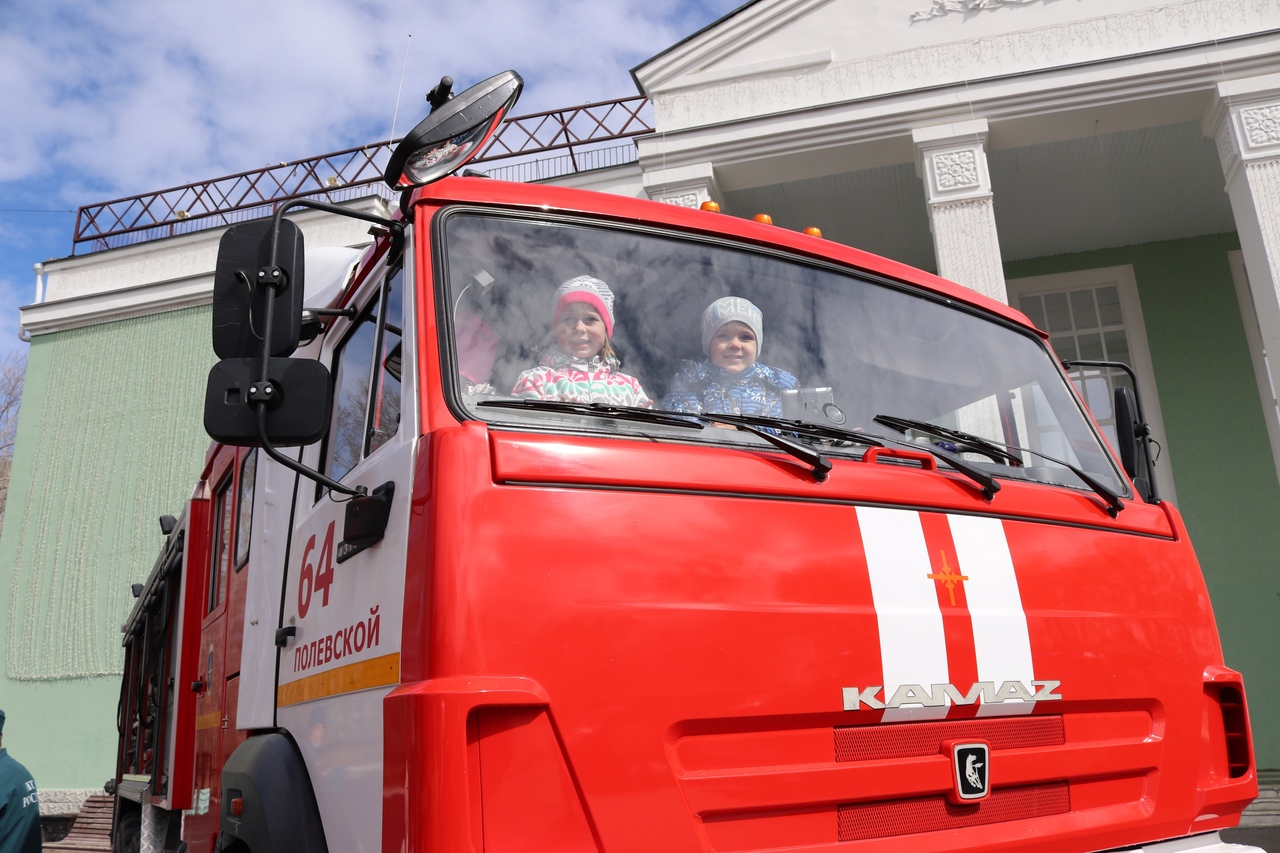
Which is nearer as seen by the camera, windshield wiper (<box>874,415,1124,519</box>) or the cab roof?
the cab roof

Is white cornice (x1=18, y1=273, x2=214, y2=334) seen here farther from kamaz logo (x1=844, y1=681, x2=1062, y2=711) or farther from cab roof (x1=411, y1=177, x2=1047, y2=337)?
kamaz logo (x1=844, y1=681, x2=1062, y2=711)

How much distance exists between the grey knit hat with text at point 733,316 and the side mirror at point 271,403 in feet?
2.94

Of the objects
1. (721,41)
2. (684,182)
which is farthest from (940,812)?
(721,41)

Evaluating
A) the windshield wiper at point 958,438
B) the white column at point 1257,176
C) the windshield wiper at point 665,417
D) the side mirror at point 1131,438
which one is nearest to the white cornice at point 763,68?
the white column at point 1257,176

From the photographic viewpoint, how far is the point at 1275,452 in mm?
10062

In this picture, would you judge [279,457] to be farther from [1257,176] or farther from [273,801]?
[1257,176]

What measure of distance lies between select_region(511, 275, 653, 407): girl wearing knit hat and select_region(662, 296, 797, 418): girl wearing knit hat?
119 mm

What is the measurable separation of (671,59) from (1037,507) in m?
8.00

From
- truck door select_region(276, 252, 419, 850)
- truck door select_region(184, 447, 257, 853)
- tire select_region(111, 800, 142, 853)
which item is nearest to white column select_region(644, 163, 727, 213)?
truck door select_region(184, 447, 257, 853)

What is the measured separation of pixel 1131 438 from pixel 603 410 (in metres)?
1.84

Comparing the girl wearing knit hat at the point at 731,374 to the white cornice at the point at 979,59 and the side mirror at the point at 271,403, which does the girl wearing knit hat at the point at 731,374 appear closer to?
the side mirror at the point at 271,403

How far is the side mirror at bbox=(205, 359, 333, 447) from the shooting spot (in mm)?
1918

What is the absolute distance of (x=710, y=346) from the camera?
7.60ft

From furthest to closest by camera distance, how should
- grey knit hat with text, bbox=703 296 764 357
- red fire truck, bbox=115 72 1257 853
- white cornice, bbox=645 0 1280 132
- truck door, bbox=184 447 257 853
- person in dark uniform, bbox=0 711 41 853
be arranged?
white cornice, bbox=645 0 1280 132
person in dark uniform, bbox=0 711 41 853
truck door, bbox=184 447 257 853
grey knit hat with text, bbox=703 296 764 357
red fire truck, bbox=115 72 1257 853
